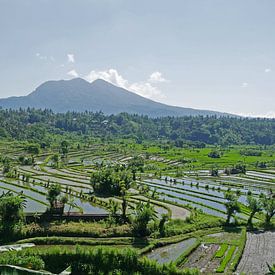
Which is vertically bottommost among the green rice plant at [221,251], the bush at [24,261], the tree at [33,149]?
the green rice plant at [221,251]

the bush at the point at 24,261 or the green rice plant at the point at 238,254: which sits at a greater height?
the bush at the point at 24,261

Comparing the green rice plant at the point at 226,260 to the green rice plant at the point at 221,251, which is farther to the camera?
the green rice plant at the point at 221,251

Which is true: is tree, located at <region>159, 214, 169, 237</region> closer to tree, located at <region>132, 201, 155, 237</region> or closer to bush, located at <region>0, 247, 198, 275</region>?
tree, located at <region>132, 201, 155, 237</region>

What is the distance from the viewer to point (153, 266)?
1917cm

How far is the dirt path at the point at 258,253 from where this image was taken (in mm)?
23000

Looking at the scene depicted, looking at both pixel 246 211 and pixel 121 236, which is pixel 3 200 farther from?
pixel 246 211

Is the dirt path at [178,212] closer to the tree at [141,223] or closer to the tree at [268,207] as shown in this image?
the tree at [141,223]

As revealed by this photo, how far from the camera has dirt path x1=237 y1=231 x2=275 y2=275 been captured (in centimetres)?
2300

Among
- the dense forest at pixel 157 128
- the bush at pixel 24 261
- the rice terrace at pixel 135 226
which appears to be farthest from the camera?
the dense forest at pixel 157 128

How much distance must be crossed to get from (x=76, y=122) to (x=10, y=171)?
10094cm

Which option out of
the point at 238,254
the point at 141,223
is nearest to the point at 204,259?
the point at 238,254

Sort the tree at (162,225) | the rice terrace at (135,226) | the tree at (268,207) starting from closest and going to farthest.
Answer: the rice terrace at (135,226), the tree at (162,225), the tree at (268,207)

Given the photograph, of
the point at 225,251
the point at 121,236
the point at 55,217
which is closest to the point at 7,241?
the point at 55,217

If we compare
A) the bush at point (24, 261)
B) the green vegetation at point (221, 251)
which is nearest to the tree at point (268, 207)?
the green vegetation at point (221, 251)
